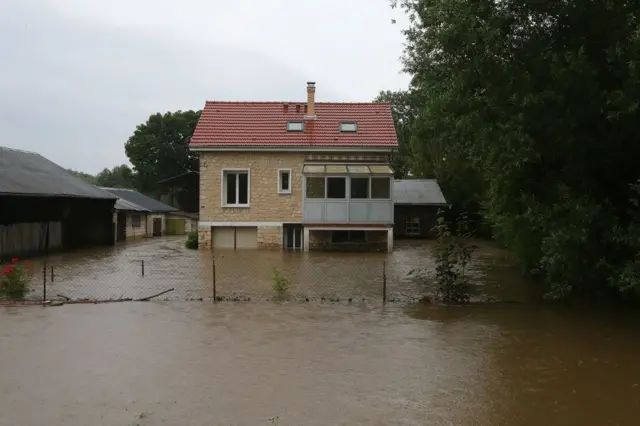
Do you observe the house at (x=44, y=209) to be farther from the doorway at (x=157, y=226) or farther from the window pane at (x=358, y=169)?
the window pane at (x=358, y=169)

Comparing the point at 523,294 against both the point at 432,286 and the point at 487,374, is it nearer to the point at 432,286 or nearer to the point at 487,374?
the point at 432,286

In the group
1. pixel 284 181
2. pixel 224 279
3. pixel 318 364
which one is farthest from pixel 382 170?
pixel 318 364

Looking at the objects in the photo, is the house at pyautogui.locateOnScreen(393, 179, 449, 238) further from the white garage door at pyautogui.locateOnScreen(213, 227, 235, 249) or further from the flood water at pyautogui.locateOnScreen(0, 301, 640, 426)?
the flood water at pyautogui.locateOnScreen(0, 301, 640, 426)

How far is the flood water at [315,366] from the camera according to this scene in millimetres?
5442

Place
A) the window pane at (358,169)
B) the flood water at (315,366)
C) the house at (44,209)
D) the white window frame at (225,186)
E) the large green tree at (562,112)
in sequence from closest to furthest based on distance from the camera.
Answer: the flood water at (315,366) < the large green tree at (562,112) < the house at (44,209) < the window pane at (358,169) < the white window frame at (225,186)

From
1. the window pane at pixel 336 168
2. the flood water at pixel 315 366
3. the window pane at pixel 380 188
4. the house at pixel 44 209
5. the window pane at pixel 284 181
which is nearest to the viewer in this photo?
the flood water at pixel 315 366

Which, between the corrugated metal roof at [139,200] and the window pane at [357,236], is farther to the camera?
the corrugated metal roof at [139,200]

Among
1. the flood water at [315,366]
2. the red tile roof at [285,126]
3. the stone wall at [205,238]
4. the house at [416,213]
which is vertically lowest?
the flood water at [315,366]

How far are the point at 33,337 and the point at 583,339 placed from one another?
27.0 ft

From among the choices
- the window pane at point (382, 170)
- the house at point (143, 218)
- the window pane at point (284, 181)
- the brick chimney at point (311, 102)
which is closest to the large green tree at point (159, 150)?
the house at point (143, 218)

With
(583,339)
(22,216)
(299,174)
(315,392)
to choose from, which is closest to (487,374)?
(315,392)

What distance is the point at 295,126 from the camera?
25.0m

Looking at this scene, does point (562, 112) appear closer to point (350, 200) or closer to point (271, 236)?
point (350, 200)

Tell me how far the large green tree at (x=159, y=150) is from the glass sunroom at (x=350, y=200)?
3015cm
